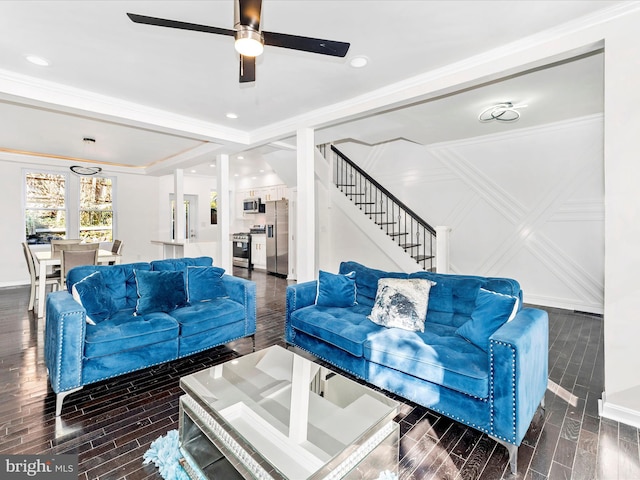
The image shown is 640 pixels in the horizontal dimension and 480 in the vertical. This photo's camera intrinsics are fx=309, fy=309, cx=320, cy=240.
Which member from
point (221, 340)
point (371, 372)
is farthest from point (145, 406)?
point (371, 372)

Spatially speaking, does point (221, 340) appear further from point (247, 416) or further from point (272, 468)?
point (272, 468)

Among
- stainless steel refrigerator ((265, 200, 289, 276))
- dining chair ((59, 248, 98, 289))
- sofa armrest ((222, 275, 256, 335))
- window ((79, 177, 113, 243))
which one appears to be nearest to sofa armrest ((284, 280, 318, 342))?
sofa armrest ((222, 275, 256, 335))

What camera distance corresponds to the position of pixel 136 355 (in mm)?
2521

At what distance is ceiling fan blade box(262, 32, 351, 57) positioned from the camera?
6.09 ft

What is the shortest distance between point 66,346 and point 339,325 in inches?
79.1

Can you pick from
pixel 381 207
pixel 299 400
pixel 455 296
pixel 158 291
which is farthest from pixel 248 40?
pixel 381 207

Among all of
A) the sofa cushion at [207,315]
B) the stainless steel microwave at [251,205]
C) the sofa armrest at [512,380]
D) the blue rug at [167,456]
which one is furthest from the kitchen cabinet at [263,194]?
the sofa armrest at [512,380]

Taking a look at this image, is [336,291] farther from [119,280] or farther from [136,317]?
[119,280]

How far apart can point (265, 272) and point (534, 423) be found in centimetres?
685

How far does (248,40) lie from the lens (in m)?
1.78

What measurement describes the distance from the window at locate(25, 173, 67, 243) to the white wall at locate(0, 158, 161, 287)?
15 cm

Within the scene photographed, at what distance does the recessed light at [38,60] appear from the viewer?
9.30 ft

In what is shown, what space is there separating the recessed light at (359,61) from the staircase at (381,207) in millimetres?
3145

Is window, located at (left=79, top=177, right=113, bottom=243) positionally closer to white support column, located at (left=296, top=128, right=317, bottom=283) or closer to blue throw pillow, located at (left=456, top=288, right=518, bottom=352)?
white support column, located at (left=296, top=128, right=317, bottom=283)
